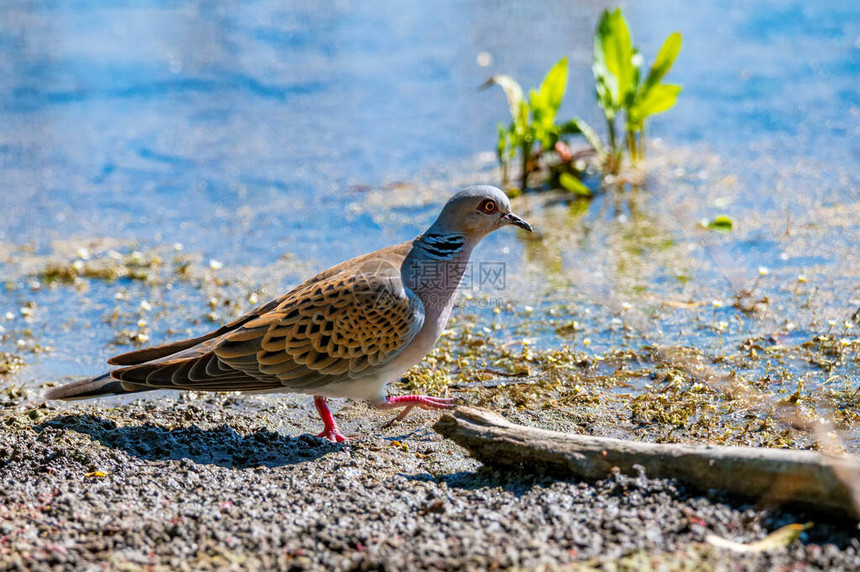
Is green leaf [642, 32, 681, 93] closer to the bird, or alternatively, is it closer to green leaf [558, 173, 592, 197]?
green leaf [558, 173, 592, 197]

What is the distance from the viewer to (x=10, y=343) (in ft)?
20.2

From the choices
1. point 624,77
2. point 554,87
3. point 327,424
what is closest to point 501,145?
point 554,87

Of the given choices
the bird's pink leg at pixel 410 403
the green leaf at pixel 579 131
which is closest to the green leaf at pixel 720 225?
the green leaf at pixel 579 131

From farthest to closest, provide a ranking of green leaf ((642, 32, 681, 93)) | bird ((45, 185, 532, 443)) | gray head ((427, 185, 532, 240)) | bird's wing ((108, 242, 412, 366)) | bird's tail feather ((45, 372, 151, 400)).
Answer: green leaf ((642, 32, 681, 93))
gray head ((427, 185, 532, 240))
bird's wing ((108, 242, 412, 366))
bird ((45, 185, 532, 443))
bird's tail feather ((45, 372, 151, 400))

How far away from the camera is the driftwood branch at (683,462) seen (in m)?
3.23

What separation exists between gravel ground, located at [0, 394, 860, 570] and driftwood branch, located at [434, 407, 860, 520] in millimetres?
65

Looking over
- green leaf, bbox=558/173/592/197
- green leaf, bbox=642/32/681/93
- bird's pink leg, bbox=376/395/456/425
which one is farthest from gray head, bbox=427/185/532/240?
green leaf, bbox=642/32/681/93

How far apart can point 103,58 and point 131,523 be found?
9.56 m

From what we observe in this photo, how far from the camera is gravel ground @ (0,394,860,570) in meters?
3.18

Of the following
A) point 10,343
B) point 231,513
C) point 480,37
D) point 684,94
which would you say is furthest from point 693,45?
point 231,513

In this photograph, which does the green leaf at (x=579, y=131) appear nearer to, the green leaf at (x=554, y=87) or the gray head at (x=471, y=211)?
the green leaf at (x=554, y=87)

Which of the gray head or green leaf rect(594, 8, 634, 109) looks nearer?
the gray head

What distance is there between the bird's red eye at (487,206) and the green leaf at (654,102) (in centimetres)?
337

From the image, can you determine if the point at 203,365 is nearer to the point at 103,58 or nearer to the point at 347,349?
the point at 347,349
